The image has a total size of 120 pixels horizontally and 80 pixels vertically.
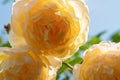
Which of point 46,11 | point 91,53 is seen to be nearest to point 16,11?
point 46,11

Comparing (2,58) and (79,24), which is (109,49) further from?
(2,58)

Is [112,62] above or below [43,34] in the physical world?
below

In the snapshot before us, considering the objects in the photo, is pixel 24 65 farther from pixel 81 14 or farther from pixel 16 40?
pixel 81 14

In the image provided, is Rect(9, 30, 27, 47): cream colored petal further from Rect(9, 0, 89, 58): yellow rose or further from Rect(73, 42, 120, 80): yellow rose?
Rect(73, 42, 120, 80): yellow rose

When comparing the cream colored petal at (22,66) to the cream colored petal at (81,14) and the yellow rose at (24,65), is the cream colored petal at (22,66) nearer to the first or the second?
the yellow rose at (24,65)

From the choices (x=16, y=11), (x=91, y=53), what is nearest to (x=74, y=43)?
(x=91, y=53)

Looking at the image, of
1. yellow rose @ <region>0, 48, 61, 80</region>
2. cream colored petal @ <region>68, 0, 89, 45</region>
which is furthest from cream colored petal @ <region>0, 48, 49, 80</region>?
cream colored petal @ <region>68, 0, 89, 45</region>
